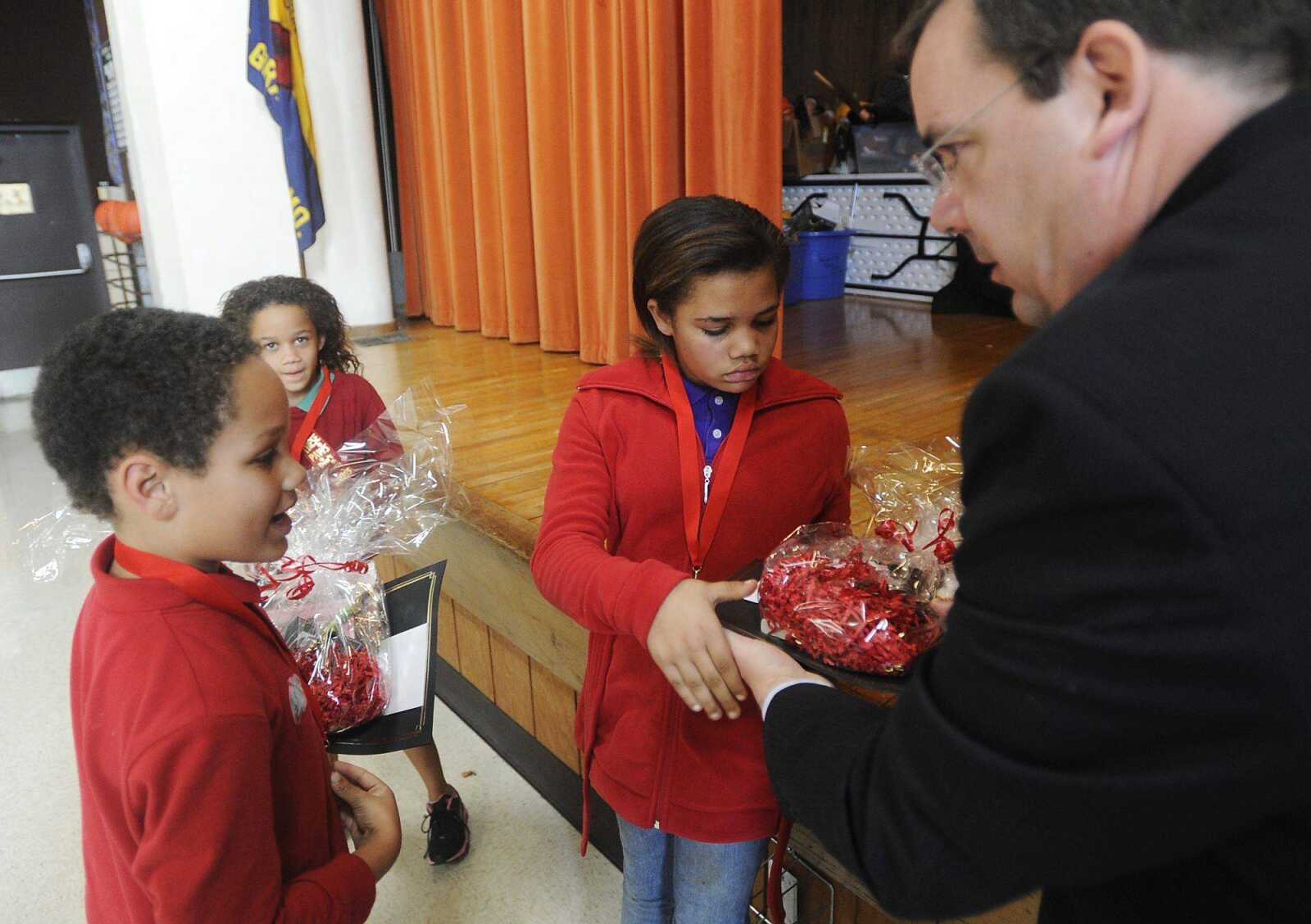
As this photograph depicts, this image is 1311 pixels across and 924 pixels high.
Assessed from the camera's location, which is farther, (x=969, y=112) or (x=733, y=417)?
(x=733, y=417)

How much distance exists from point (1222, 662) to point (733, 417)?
82cm

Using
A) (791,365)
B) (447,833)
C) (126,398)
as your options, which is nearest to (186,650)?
(126,398)

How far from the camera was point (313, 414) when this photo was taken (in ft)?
5.99

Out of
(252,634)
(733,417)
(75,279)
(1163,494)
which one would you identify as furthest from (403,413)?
(75,279)

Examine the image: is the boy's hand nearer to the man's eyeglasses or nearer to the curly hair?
the man's eyeglasses

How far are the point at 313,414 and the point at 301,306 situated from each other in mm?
278

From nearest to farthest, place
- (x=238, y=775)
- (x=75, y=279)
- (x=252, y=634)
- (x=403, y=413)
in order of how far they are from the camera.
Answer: (x=238, y=775) < (x=252, y=634) < (x=403, y=413) < (x=75, y=279)

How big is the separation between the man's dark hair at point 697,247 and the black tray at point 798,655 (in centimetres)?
44

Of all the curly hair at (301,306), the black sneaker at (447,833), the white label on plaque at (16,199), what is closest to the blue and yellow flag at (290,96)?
the white label on plaque at (16,199)

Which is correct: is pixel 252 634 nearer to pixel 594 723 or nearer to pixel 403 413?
pixel 594 723

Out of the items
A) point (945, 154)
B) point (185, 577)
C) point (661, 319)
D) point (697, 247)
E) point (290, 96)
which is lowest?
point (185, 577)

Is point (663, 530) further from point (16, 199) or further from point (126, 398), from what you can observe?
point (16, 199)

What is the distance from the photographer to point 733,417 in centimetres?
118

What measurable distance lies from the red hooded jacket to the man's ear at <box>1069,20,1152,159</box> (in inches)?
27.2
